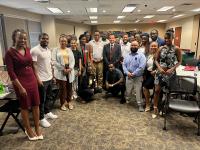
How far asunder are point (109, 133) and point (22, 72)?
5.06 feet

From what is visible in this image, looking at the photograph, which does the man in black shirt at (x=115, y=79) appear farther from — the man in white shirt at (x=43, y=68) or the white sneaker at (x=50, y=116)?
the man in white shirt at (x=43, y=68)

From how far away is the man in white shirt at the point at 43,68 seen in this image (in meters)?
2.72

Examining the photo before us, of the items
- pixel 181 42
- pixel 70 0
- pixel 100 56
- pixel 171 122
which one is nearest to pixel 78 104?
pixel 100 56

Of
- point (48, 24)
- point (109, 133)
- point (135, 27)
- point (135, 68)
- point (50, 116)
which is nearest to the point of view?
point (109, 133)

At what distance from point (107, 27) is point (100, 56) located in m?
13.4

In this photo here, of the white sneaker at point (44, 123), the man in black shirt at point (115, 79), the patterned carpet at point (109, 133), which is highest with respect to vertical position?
the man in black shirt at point (115, 79)

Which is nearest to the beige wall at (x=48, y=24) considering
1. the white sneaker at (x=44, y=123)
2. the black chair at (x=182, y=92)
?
the white sneaker at (x=44, y=123)

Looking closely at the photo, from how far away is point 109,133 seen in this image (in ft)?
9.10

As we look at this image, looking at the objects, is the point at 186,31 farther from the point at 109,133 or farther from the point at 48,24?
the point at 109,133

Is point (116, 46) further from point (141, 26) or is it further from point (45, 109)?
point (141, 26)

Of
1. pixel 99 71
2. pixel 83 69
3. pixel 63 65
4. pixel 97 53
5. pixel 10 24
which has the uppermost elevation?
pixel 10 24

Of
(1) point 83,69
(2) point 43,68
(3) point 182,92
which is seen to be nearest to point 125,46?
(1) point 83,69

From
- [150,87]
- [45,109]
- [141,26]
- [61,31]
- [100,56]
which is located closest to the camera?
[45,109]

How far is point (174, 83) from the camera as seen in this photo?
3.01 m
